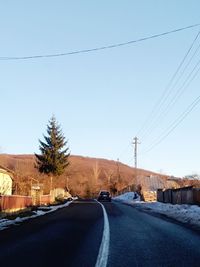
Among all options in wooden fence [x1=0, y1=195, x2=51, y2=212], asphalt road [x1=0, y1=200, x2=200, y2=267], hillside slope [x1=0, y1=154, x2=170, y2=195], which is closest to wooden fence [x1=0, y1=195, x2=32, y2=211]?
wooden fence [x1=0, y1=195, x2=51, y2=212]

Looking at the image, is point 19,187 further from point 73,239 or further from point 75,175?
point 75,175

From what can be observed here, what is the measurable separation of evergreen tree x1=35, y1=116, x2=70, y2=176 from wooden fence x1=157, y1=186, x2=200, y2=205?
24264mm

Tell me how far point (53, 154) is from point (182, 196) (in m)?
37.6

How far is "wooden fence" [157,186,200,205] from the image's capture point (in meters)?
37.1

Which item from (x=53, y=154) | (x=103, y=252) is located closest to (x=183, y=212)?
Result: (x=103, y=252)

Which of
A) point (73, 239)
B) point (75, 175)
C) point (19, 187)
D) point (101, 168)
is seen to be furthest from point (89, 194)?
point (73, 239)

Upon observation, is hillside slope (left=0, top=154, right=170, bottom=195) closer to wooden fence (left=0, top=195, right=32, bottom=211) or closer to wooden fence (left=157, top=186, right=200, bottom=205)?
wooden fence (left=157, top=186, right=200, bottom=205)

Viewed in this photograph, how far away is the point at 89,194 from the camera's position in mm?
135750

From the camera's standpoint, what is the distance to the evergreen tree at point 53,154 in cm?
7519

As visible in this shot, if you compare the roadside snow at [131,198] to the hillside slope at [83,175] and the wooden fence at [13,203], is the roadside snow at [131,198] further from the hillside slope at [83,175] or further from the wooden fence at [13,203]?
the wooden fence at [13,203]

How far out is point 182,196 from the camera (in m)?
41.8

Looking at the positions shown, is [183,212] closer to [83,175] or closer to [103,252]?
[103,252]

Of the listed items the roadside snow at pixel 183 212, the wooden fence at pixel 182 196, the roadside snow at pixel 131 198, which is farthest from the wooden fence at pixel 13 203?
the roadside snow at pixel 131 198

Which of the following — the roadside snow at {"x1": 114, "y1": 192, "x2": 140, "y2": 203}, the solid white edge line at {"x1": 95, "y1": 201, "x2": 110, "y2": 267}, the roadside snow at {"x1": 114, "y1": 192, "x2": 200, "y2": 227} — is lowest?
the solid white edge line at {"x1": 95, "y1": 201, "x2": 110, "y2": 267}
